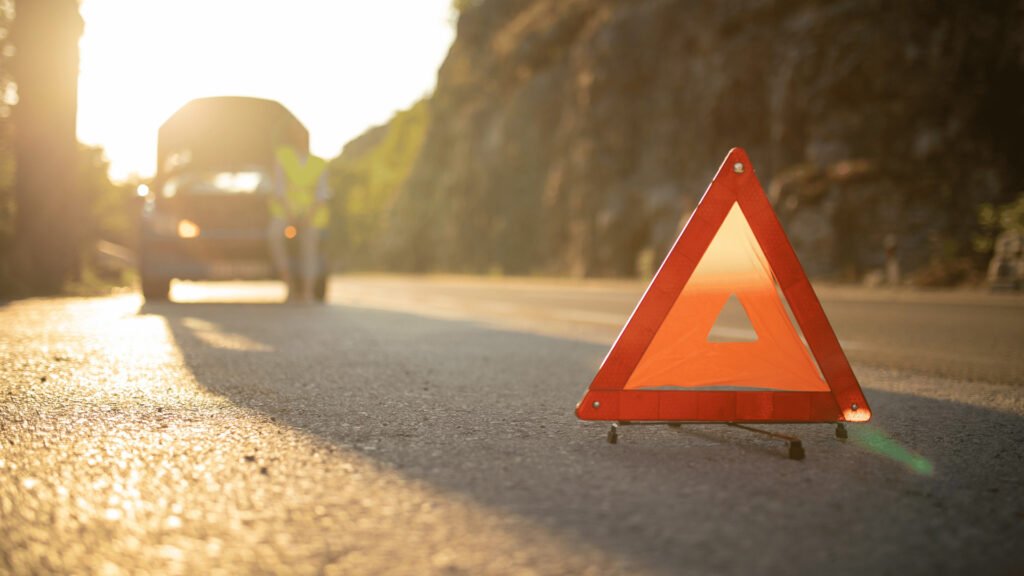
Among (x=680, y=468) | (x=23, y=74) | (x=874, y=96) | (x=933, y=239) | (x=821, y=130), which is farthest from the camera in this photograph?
(x=821, y=130)

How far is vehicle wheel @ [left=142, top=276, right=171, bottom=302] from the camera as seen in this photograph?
1062 cm

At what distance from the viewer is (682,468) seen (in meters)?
2.45

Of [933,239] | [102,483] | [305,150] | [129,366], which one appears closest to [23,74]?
[305,150]

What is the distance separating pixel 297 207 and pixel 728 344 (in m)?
8.54

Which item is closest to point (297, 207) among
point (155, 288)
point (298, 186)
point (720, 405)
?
point (298, 186)

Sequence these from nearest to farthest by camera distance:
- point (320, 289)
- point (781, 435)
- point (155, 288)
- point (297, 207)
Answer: point (781, 435)
point (297, 207)
point (155, 288)
point (320, 289)

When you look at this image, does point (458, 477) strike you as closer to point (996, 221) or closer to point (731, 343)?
point (731, 343)

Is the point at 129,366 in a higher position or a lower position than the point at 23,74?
lower

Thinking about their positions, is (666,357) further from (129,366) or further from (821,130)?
(821,130)

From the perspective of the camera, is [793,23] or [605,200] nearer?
[793,23]

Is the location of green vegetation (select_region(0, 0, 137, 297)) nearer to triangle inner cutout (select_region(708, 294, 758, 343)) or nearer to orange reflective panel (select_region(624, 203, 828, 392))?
triangle inner cutout (select_region(708, 294, 758, 343))

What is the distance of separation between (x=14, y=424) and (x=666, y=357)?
A: 2.50 metres

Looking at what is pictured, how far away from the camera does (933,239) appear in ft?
61.5

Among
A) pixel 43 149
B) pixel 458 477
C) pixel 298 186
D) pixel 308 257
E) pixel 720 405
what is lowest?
pixel 458 477
